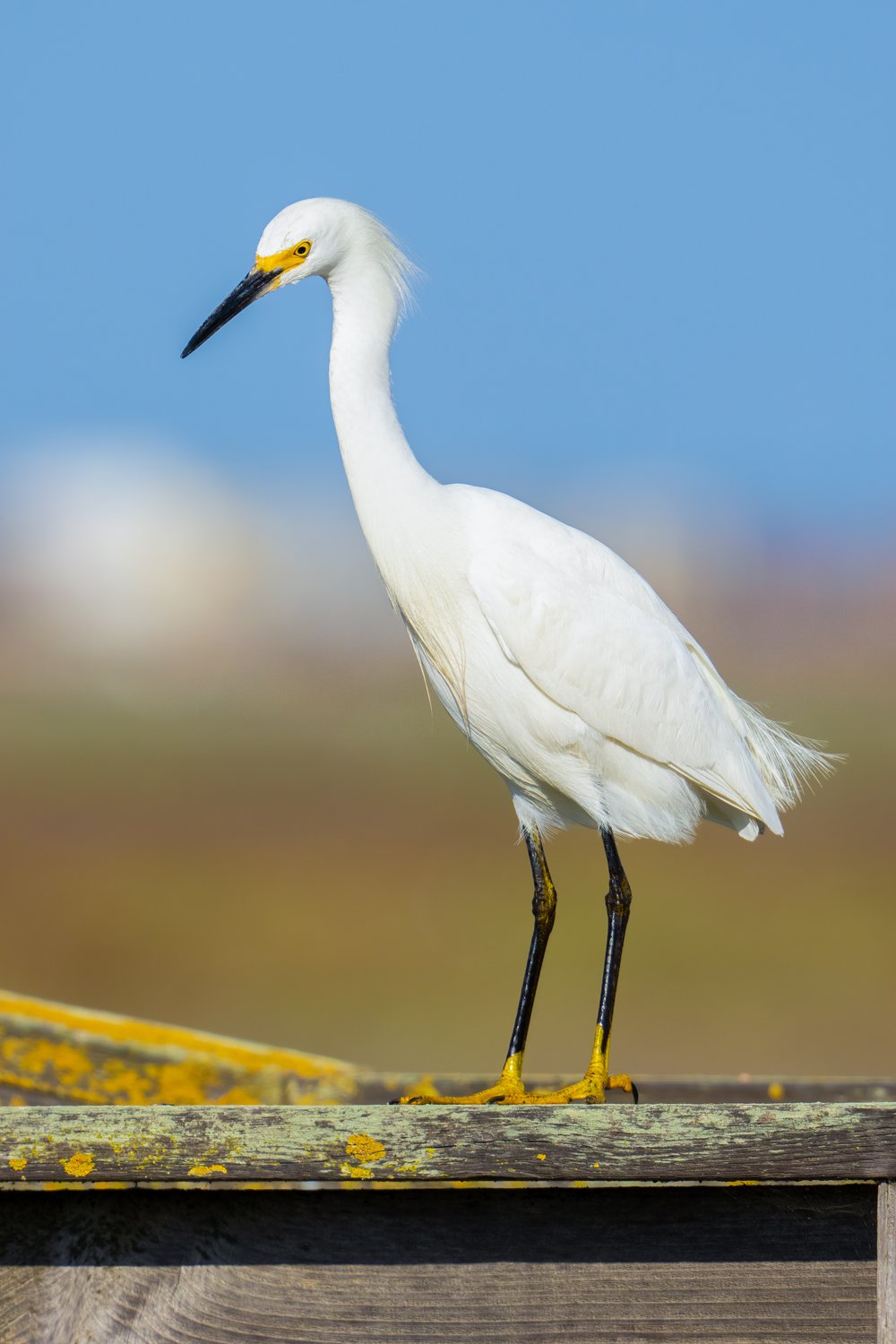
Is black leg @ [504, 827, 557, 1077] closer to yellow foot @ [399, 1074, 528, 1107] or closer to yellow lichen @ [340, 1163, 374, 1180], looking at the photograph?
yellow foot @ [399, 1074, 528, 1107]

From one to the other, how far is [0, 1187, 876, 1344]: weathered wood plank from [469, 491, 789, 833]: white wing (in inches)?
71.1

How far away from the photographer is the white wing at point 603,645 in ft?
10.5

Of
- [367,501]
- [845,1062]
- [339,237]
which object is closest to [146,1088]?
[367,501]

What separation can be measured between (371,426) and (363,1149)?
2098 mm

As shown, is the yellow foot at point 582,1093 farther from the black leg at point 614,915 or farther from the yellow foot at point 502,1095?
the black leg at point 614,915

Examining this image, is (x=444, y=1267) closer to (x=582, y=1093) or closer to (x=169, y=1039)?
(x=582, y=1093)

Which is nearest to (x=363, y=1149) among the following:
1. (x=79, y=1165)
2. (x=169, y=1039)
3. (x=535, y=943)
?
(x=79, y=1165)

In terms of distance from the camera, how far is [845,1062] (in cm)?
1080

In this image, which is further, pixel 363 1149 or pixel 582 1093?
pixel 582 1093

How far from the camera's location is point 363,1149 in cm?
139

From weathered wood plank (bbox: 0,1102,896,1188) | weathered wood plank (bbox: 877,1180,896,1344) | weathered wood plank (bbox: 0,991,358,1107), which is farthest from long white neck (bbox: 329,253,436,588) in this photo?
weathered wood plank (bbox: 877,1180,896,1344)

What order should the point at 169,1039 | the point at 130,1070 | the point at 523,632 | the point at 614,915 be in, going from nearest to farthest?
the point at 523,632 → the point at 614,915 → the point at 130,1070 → the point at 169,1039

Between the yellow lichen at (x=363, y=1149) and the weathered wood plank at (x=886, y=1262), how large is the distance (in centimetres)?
51

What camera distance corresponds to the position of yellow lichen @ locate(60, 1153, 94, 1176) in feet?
4.48
